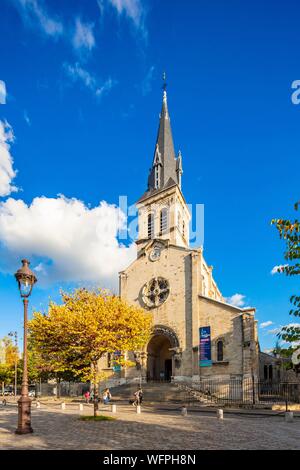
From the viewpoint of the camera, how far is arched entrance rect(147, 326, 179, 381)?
34312mm

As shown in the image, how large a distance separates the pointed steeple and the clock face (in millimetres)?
8925

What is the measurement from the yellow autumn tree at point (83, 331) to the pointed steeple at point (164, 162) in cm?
2494

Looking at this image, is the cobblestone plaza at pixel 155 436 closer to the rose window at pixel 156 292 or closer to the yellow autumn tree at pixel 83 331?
the yellow autumn tree at pixel 83 331

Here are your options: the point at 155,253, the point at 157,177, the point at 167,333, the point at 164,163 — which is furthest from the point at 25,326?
the point at 164,163

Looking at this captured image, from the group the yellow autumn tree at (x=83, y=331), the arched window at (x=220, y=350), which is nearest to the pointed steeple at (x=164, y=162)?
the arched window at (x=220, y=350)

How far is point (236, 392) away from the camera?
28188 millimetres

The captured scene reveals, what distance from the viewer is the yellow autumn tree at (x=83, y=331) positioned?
18281 mm

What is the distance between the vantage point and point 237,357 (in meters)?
29.1

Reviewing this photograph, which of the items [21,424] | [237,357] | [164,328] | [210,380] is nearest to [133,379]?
[164,328]

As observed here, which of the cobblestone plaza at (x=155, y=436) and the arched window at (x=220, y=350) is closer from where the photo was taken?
the cobblestone plaza at (x=155, y=436)

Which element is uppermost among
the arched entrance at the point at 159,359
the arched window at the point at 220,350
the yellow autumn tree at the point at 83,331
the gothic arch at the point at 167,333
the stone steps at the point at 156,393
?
the yellow autumn tree at the point at 83,331

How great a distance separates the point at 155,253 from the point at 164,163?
43.7 feet
